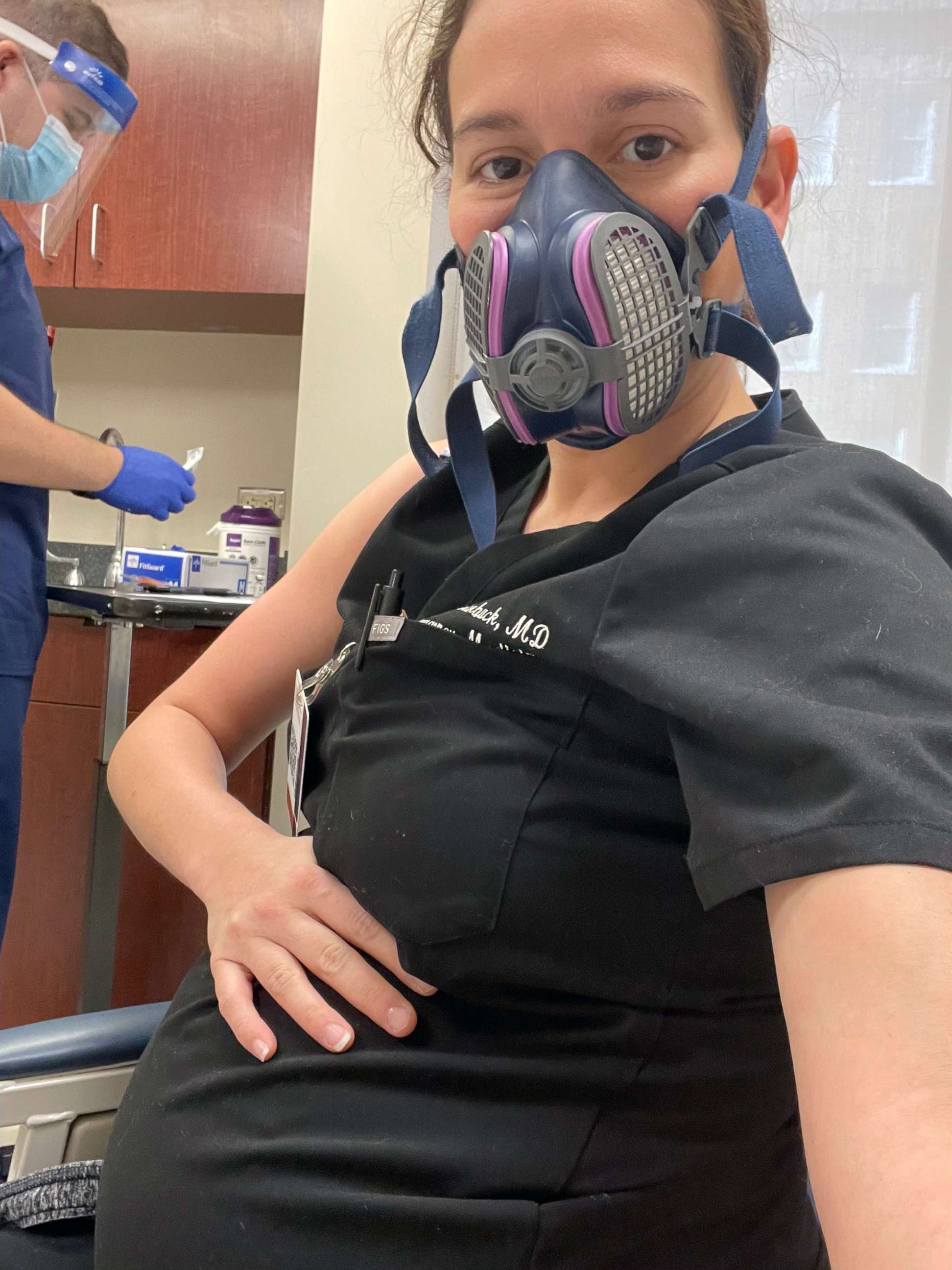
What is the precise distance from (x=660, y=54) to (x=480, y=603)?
1.17 feet

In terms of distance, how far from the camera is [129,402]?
2881mm

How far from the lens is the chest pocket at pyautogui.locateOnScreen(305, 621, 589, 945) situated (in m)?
0.54

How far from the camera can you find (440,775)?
1.88 ft

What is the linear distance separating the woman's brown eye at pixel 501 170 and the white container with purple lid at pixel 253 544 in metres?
1.63

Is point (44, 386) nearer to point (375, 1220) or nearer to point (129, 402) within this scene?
point (129, 402)

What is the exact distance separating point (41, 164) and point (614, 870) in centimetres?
166

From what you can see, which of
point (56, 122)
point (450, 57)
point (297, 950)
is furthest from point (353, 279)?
point (297, 950)

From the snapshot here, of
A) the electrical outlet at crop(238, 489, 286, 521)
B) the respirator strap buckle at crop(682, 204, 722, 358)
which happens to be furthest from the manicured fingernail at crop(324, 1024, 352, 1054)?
the electrical outlet at crop(238, 489, 286, 521)

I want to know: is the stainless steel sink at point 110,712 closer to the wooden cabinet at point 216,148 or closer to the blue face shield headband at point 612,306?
the wooden cabinet at point 216,148

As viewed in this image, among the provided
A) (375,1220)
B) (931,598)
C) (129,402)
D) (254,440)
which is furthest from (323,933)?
(129,402)

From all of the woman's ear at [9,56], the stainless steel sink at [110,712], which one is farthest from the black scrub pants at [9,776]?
the woman's ear at [9,56]

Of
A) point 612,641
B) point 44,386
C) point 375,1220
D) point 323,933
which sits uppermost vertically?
point 44,386

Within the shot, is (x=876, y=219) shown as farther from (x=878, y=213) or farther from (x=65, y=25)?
(x=65, y=25)

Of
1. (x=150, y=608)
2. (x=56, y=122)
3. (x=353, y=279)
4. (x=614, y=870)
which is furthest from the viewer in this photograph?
(x=353, y=279)
